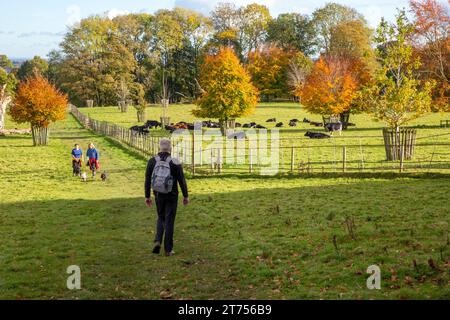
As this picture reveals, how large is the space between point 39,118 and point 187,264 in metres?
32.1

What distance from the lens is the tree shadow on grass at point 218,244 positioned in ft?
25.0

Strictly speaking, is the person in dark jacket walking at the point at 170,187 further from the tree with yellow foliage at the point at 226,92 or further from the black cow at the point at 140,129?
the black cow at the point at 140,129

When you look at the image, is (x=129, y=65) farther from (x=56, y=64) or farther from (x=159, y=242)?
(x=159, y=242)

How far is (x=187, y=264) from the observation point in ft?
29.3

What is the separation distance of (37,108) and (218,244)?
31.1 metres

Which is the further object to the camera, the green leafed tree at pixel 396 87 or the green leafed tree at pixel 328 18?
the green leafed tree at pixel 328 18

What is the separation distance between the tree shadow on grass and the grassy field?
25 millimetres

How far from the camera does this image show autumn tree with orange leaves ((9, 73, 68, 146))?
3775 cm

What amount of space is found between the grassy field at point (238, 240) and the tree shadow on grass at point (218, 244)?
25 millimetres

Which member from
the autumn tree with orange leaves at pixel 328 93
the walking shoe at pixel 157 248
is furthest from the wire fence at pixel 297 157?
the walking shoe at pixel 157 248

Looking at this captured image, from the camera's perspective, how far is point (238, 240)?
34.9 feet

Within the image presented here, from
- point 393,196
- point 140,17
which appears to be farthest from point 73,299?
point 140,17

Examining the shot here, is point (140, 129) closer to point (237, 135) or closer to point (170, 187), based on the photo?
point (237, 135)

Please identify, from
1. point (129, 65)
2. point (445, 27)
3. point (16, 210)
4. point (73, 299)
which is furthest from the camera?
point (129, 65)
